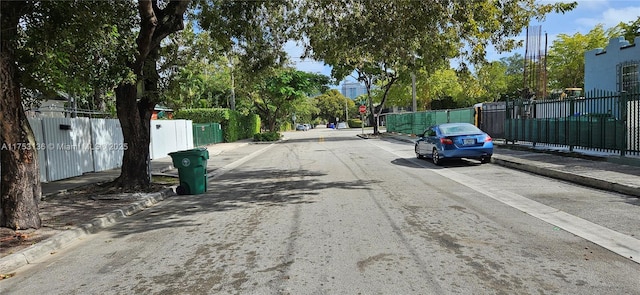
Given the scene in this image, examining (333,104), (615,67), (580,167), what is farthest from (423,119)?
(333,104)

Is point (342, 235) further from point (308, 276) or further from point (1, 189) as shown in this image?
point (1, 189)

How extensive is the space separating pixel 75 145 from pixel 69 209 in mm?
6317

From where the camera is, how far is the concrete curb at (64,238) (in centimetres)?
568

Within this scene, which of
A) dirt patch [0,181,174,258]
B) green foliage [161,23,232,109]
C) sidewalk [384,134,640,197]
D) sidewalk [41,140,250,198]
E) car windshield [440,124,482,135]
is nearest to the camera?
dirt patch [0,181,174,258]

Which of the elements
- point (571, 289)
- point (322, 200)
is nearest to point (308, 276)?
point (571, 289)

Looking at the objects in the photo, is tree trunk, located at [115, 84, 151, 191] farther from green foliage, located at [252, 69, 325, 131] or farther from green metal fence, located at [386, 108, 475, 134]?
green foliage, located at [252, 69, 325, 131]

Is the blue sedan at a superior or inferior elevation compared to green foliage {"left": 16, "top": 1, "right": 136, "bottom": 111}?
inferior

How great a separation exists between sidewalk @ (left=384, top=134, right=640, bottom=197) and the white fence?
1072cm

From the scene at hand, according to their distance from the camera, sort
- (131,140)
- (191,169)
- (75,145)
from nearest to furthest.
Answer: (191,169)
(131,140)
(75,145)

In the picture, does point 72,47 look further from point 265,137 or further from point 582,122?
point 265,137

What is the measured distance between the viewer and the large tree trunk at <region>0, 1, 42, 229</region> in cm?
685

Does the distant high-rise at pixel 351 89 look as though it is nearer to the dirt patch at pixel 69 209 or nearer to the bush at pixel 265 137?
the bush at pixel 265 137

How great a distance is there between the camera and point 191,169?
35.6 ft

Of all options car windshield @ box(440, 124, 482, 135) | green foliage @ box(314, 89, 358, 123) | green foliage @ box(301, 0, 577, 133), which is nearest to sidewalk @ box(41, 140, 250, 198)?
green foliage @ box(301, 0, 577, 133)
